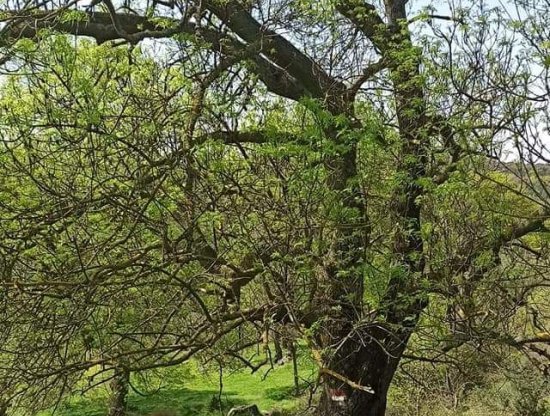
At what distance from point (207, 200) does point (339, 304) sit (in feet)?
5.19

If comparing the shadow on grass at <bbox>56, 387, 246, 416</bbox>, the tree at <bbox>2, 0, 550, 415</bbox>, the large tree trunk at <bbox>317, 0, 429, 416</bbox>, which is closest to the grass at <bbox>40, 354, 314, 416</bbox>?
the shadow on grass at <bbox>56, 387, 246, 416</bbox>

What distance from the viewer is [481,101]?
18.4ft

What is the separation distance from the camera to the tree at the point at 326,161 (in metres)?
5.00

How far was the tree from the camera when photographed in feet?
16.4

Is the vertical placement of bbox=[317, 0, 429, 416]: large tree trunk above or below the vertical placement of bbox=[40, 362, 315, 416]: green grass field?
above

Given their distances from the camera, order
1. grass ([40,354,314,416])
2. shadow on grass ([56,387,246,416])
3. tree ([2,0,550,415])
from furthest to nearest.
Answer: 1. grass ([40,354,314,416])
2. shadow on grass ([56,387,246,416])
3. tree ([2,0,550,415])

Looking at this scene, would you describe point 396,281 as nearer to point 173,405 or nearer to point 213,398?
point 213,398

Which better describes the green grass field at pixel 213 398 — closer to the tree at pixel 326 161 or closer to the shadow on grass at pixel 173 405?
the shadow on grass at pixel 173 405

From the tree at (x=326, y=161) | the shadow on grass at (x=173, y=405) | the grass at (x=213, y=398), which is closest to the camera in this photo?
the tree at (x=326, y=161)

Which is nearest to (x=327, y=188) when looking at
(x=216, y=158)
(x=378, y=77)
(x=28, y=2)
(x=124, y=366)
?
(x=216, y=158)

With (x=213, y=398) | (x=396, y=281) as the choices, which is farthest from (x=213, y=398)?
(x=396, y=281)

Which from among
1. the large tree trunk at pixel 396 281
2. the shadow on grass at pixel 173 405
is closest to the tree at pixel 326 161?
the large tree trunk at pixel 396 281

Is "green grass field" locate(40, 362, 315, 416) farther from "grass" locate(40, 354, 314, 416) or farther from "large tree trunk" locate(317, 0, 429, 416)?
"large tree trunk" locate(317, 0, 429, 416)

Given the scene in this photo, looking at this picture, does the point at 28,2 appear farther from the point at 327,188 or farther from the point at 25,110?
the point at 327,188
